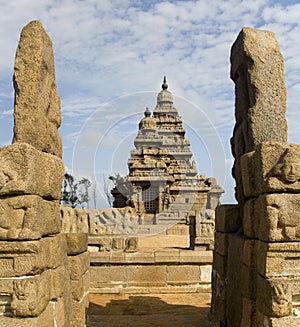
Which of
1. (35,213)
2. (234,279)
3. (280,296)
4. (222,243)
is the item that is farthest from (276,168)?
(35,213)

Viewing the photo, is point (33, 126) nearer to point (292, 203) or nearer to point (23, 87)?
point (23, 87)

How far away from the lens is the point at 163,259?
9.08m

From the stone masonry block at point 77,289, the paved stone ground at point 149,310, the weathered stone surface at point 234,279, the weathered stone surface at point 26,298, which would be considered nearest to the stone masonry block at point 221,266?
the weathered stone surface at point 234,279

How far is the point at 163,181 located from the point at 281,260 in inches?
1036

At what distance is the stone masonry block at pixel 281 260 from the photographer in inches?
143

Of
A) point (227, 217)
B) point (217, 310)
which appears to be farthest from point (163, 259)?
point (227, 217)

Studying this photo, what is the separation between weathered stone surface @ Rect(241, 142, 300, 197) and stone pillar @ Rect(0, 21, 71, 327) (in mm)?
2097

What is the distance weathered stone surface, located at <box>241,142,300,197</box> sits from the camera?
3721 millimetres

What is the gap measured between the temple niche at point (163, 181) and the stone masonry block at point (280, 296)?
2331 cm

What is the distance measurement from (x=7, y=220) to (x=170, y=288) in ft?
19.6

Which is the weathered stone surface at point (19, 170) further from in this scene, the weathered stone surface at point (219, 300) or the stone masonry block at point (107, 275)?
the stone masonry block at point (107, 275)

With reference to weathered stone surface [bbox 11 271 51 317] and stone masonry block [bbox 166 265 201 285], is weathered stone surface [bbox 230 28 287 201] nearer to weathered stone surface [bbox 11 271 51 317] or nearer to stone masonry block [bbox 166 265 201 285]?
weathered stone surface [bbox 11 271 51 317]

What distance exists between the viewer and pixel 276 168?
12.4ft

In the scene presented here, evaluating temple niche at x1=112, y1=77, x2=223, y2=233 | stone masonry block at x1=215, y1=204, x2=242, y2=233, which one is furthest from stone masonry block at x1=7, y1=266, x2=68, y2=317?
temple niche at x1=112, y1=77, x2=223, y2=233
